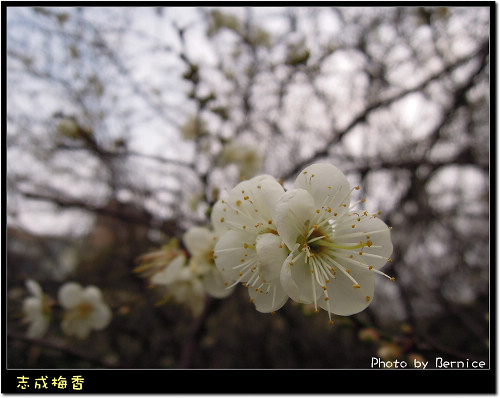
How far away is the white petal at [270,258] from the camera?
56 centimetres

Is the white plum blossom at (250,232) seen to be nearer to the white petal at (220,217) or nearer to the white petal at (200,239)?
the white petal at (220,217)

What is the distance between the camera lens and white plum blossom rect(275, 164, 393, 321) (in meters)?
0.59

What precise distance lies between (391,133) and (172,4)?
5.72ft

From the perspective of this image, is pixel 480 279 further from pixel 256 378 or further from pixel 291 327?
pixel 256 378

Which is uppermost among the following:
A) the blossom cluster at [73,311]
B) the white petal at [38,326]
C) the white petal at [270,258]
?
the white petal at [270,258]

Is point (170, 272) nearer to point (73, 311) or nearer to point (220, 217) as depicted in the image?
point (220, 217)

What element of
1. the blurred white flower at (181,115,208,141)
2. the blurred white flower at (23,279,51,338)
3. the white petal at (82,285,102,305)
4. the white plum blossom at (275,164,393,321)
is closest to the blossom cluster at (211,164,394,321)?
the white plum blossom at (275,164,393,321)

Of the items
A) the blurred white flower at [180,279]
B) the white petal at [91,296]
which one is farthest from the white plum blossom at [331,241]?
the white petal at [91,296]

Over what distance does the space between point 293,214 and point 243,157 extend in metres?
1.28

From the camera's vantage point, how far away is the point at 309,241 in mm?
624

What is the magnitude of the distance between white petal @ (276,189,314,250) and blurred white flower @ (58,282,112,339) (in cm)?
107

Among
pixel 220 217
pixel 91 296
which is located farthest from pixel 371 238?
pixel 91 296

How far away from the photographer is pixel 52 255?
251 cm

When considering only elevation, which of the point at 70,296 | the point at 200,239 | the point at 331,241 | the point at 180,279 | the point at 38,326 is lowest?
the point at 38,326
